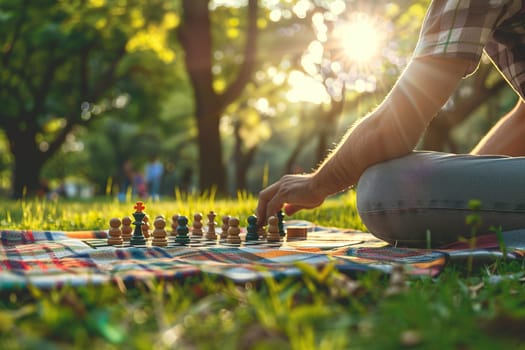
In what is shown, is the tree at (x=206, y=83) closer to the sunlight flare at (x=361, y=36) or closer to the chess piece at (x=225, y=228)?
the sunlight flare at (x=361, y=36)

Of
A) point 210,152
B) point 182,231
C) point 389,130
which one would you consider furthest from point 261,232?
point 210,152

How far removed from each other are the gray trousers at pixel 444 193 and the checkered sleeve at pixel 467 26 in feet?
1.38

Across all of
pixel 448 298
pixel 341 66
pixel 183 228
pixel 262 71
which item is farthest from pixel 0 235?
pixel 262 71

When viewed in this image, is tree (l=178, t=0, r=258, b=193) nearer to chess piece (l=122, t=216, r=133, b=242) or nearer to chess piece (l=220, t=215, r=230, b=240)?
chess piece (l=220, t=215, r=230, b=240)

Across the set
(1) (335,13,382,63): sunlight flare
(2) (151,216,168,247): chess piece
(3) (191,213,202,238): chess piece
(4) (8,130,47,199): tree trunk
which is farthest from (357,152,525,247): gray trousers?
(4) (8,130,47,199): tree trunk

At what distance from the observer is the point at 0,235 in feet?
9.52

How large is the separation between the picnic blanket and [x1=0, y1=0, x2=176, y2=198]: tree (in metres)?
10.9

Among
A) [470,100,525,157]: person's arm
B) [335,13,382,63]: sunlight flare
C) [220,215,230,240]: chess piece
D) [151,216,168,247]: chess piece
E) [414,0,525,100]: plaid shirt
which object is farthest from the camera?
[335,13,382,63]: sunlight flare

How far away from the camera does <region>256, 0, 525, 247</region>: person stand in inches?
96.6

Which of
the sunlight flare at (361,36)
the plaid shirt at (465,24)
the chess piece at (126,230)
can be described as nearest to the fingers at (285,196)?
the chess piece at (126,230)

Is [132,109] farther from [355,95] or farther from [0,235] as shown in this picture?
[0,235]

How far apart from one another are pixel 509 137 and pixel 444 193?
1.04 m

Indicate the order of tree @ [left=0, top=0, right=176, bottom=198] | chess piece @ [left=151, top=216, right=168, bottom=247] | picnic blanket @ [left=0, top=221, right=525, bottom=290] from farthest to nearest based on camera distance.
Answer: tree @ [left=0, top=0, right=176, bottom=198] < chess piece @ [left=151, top=216, right=168, bottom=247] < picnic blanket @ [left=0, top=221, right=525, bottom=290]

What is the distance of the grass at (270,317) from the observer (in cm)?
110
